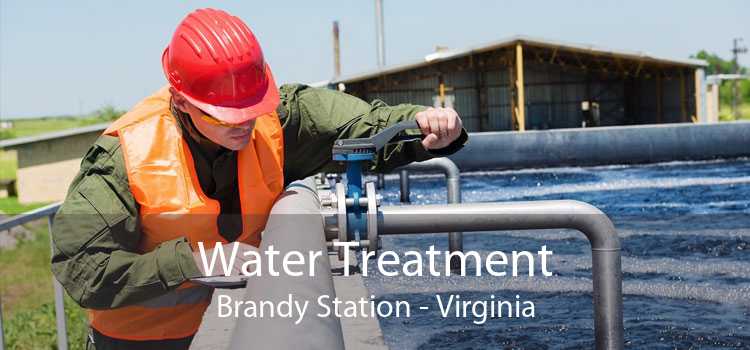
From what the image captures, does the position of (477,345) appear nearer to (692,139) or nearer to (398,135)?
(398,135)

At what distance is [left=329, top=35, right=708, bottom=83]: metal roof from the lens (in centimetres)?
2356

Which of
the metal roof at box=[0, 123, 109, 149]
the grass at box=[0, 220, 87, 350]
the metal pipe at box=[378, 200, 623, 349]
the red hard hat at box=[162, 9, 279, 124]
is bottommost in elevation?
the grass at box=[0, 220, 87, 350]

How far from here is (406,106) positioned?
7.97ft

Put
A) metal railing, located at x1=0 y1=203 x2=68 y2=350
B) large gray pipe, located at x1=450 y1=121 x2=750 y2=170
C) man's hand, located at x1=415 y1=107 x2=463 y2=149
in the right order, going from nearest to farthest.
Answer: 1. man's hand, located at x1=415 y1=107 x2=463 y2=149
2. metal railing, located at x1=0 y1=203 x2=68 y2=350
3. large gray pipe, located at x1=450 y1=121 x2=750 y2=170

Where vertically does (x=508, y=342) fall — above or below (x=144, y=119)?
below

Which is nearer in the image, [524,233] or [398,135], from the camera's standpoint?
[398,135]

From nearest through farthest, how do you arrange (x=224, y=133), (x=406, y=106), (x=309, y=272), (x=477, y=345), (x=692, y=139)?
1. (x=309, y=272)
2. (x=224, y=133)
3. (x=406, y=106)
4. (x=477, y=345)
5. (x=692, y=139)

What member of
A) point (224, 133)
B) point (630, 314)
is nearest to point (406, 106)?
point (224, 133)

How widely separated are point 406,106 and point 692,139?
1363cm

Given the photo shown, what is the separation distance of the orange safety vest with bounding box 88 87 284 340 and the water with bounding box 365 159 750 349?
1.67 m

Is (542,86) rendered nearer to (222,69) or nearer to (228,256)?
(222,69)

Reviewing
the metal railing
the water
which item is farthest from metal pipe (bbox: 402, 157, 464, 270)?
the metal railing

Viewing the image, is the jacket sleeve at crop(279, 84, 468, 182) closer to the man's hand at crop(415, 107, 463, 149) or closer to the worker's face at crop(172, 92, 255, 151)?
the man's hand at crop(415, 107, 463, 149)

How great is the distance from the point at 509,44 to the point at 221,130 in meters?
22.5
